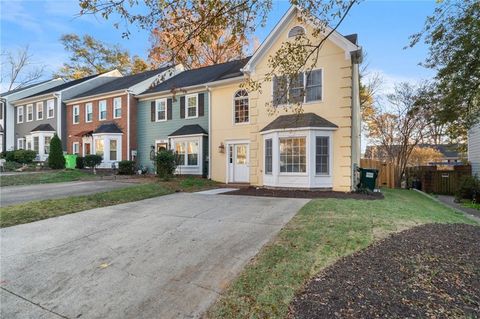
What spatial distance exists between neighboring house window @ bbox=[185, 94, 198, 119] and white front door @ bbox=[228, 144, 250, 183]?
3575 millimetres

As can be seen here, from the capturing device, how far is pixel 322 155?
12.2 m

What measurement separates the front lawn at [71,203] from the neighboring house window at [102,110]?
462 inches

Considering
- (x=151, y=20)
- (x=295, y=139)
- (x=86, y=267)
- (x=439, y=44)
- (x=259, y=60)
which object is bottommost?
(x=86, y=267)

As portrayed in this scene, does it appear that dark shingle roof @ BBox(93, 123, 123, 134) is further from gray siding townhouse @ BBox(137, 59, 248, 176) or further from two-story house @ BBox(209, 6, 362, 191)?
two-story house @ BBox(209, 6, 362, 191)

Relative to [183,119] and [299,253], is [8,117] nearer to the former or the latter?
[183,119]

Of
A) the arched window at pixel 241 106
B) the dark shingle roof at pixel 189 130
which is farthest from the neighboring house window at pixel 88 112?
the arched window at pixel 241 106

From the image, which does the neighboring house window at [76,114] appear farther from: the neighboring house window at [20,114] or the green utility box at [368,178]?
the green utility box at [368,178]

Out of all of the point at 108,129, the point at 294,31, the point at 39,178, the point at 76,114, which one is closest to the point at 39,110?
the point at 76,114

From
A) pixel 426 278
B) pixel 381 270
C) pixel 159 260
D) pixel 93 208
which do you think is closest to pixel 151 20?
pixel 159 260

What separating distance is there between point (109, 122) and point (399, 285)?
68.6 feet

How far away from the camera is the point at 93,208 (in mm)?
8500

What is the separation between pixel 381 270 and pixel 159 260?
3.22m

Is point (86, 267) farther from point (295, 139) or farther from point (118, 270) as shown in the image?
point (295, 139)

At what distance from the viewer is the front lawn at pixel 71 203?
7.36 metres
